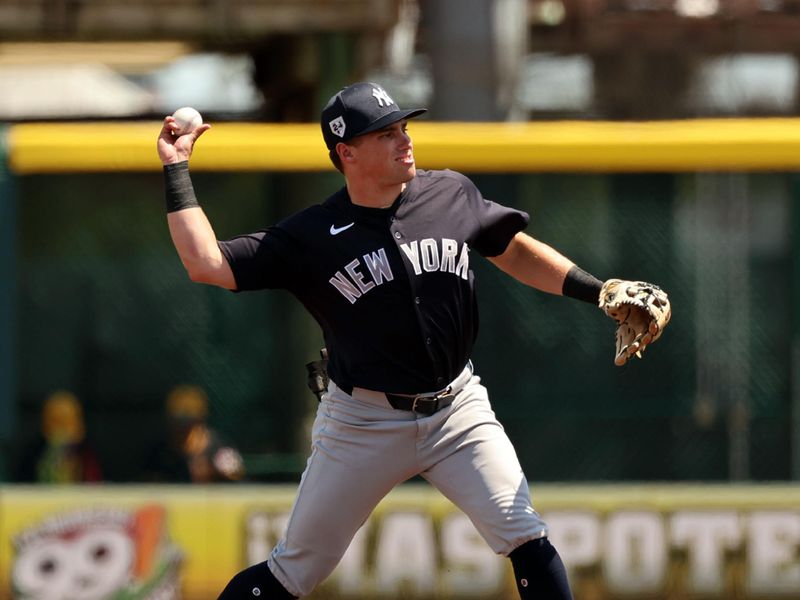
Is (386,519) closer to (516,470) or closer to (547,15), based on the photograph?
(516,470)

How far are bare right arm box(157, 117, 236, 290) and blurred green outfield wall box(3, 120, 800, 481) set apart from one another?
3032 millimetres

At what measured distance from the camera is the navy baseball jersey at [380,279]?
506cm

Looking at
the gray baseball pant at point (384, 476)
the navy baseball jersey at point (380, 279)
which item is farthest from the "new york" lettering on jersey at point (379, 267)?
the gray baseball pant at point (384, 476)

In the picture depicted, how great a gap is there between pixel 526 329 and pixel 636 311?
10.3ft

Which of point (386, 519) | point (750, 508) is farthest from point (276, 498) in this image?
point (750, 508)

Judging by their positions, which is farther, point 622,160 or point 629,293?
point 622,160

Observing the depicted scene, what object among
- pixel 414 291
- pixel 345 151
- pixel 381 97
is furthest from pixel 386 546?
pixel 381 97

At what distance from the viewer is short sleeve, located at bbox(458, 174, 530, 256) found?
17.3 ft

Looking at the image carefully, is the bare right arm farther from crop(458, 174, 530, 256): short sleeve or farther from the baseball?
crop(458, 174, 530, 256): short sleeve

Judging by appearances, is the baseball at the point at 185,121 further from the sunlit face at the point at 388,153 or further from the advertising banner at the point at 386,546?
the advertising banner at the point at 386,546

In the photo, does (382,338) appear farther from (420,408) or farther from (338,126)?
(338,126)

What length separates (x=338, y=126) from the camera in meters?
5.09

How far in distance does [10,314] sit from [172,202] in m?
3.28

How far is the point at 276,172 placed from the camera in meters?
8.07
